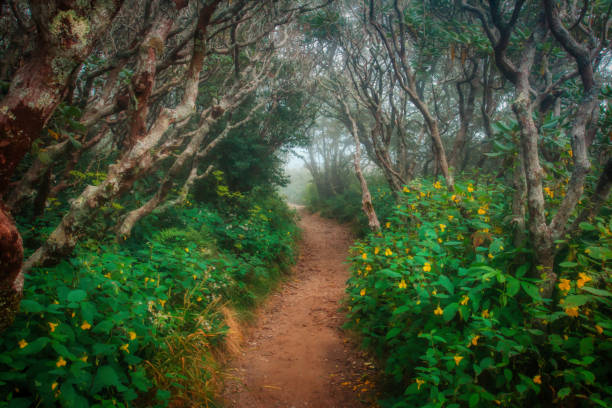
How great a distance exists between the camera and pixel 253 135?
919 centimetres

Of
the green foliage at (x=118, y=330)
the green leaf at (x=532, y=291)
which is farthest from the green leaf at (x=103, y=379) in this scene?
the green leaf at (x=532, y=291)

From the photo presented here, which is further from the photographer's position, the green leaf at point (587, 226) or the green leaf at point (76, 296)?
the green leaf at point (587, 226)

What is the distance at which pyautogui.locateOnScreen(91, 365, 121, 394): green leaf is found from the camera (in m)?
1.86

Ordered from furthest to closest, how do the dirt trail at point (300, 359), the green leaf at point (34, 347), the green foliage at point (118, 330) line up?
the dirt trail at point (300, 359), the green foliage at point (118, 330), the green leaf at point (34, 347)

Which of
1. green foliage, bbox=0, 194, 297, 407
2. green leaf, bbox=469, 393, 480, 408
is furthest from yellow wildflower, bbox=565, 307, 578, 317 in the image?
green foliage, bbox=0, 194, 297, 407

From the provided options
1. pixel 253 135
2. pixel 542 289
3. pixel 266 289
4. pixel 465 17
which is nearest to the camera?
pixel 542 289

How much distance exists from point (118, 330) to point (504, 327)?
273cm

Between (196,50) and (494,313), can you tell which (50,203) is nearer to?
(196,50)

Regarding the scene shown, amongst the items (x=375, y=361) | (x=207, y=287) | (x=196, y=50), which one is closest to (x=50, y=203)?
(x=207, y=287)

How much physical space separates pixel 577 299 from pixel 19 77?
3387mm

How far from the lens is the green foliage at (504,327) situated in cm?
183

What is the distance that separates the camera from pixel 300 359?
383 centimetres

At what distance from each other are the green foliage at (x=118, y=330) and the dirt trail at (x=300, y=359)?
437 mm

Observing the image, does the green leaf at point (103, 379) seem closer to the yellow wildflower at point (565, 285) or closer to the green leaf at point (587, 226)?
the yellow wildflower at point (565, 285)
